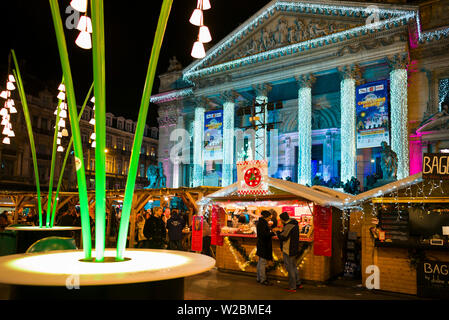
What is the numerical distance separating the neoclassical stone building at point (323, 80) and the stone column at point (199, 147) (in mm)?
88

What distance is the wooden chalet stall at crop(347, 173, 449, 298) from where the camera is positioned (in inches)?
376

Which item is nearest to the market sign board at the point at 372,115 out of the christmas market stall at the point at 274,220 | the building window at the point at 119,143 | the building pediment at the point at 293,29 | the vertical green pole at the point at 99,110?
the building pediment at the point at 293,29

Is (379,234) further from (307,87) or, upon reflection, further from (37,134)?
(37,134)

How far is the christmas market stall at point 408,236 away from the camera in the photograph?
9.53m

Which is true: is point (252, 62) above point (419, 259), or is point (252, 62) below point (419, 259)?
above

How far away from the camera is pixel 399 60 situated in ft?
77.2

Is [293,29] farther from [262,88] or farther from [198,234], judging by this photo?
[198,234]

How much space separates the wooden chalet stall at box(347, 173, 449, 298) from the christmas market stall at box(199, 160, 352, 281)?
42.4 inches

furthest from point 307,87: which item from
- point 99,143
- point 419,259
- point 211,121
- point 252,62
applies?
point 99,143

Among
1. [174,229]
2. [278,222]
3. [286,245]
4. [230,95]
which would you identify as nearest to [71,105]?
[286,245]

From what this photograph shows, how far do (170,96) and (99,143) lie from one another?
35.1 metres

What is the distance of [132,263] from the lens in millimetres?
4090

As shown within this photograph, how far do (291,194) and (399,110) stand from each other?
49.5 ft

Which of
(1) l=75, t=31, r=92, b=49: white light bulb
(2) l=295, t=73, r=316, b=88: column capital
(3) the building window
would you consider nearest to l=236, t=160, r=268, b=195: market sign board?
(1) l=75, t=31, r=92, b=49: white light bulb
